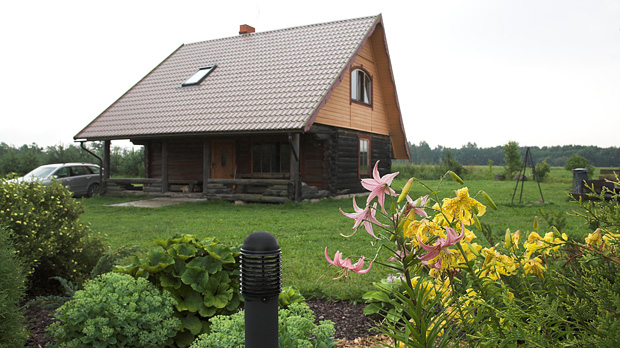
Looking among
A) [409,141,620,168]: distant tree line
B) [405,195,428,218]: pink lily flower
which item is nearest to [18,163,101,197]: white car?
[405,195,428,218]: pink lily flower

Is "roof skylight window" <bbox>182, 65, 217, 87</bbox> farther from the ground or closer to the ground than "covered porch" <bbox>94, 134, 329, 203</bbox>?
farther from the ground

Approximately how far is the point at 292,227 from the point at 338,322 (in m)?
5.52

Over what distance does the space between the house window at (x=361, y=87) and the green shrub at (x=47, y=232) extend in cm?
1326

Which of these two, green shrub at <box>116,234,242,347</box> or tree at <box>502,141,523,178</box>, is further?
tree at <box>502,141,523,178</box>

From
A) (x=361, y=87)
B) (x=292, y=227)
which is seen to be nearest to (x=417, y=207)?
(x=292, y=227)

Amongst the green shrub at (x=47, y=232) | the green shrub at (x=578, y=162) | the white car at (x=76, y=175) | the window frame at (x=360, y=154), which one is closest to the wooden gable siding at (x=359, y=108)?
the window frame at (x=360, y=154)

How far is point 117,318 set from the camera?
294 cm

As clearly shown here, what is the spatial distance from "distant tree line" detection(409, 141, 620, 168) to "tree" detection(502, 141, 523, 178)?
235 inches

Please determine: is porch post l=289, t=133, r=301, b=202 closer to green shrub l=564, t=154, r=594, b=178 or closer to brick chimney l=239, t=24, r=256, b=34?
brick chimney l=239, t=24, r=256, b=34

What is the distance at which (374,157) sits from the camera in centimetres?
1881

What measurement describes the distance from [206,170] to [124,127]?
13.1 feet

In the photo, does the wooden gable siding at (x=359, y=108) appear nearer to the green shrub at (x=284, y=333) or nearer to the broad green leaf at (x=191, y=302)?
the broad green leaf at (x=191, y=302)

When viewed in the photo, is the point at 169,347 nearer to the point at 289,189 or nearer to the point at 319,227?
the point at 319,227

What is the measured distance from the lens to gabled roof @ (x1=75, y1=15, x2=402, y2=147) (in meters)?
14.4
